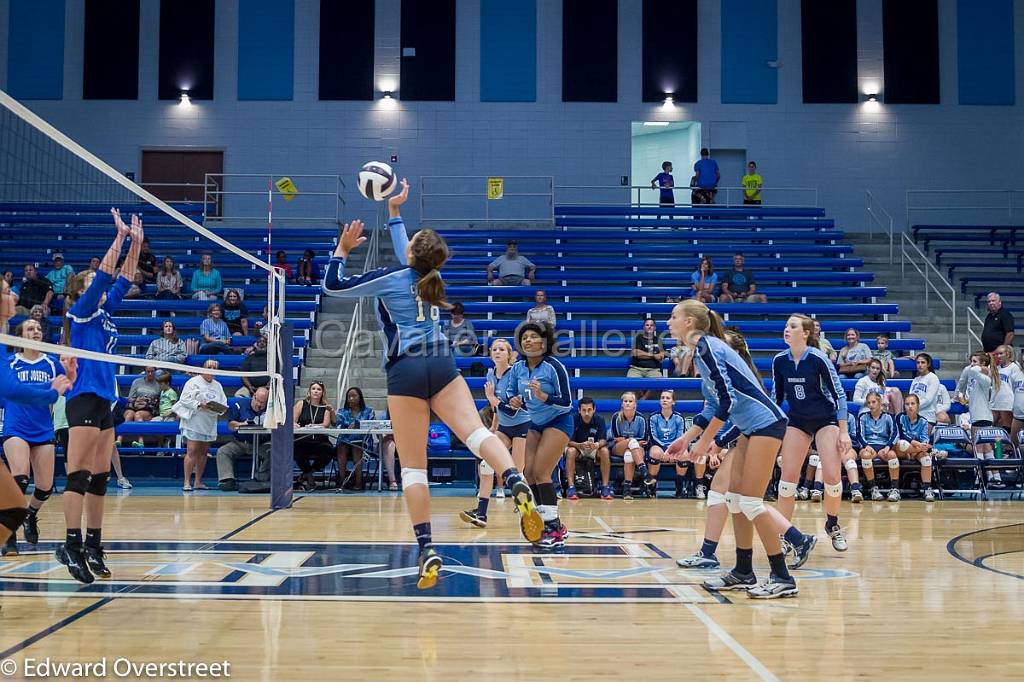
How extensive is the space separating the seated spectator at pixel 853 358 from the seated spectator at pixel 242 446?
8.51 m

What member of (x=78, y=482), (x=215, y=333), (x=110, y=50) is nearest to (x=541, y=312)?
(x=215, y=333)

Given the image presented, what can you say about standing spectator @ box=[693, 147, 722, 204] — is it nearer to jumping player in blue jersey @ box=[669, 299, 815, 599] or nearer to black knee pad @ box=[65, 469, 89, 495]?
jumping player in blue jersey @ box=[669, 299, 815, 599]

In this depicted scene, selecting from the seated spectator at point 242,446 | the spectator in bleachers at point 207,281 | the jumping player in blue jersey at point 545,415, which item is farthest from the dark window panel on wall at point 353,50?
the jumping player in blue jersey at point 545,415

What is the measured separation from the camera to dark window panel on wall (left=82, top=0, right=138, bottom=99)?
863 inches

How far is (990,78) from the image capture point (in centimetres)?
2228

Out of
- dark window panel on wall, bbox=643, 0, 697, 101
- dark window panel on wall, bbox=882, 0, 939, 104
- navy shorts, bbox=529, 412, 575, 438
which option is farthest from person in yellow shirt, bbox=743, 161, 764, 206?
navy shorts, bbox=529, 412, 575, 438

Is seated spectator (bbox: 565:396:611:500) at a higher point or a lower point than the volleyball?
lower

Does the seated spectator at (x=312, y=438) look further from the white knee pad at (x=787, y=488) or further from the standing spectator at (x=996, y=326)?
the standing spectator at (x=996, y=326)

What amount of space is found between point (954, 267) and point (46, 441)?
703 inches

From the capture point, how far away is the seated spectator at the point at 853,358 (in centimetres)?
1460

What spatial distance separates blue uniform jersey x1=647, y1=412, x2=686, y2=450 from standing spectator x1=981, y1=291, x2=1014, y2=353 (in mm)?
5973

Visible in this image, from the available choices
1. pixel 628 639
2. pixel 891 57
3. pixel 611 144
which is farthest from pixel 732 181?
pixel 628 639

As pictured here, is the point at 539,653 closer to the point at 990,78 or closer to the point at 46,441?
the point at 46,441

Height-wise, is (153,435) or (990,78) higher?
(990,78)
